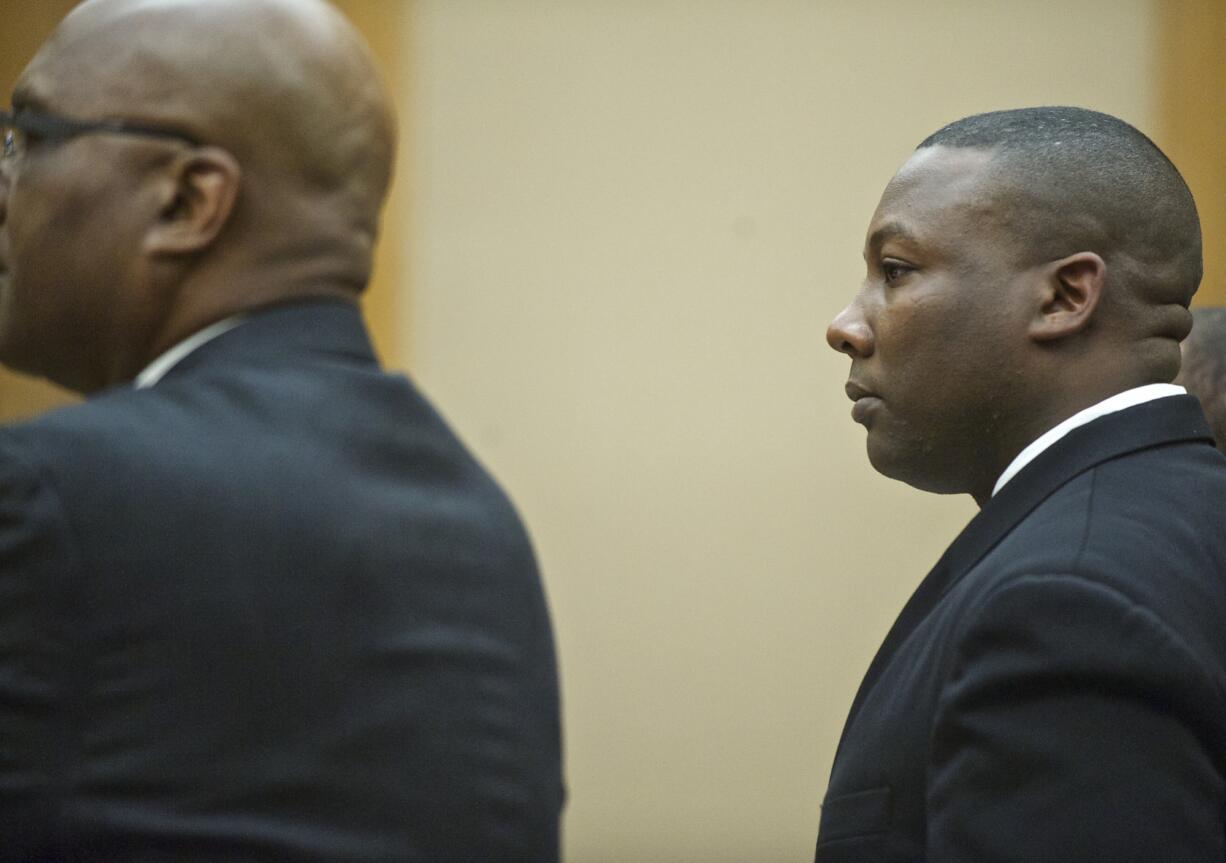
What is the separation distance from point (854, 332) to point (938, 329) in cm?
14

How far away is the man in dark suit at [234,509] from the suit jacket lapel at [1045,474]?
729 mm

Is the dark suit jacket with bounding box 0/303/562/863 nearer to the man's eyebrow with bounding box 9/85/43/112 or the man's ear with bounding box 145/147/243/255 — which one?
the man's ear with bounding box 145/147/243/255

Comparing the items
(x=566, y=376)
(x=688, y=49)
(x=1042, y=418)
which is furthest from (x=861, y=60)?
(x=1042, y=418)

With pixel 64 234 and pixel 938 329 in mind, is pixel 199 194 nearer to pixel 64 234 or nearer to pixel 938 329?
pixel 64 234

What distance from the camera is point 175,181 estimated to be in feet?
4.69

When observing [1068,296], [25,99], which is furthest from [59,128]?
[1068,296]

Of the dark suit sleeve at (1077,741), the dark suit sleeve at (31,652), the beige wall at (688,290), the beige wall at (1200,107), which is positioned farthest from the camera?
the beige wall at (688,290)

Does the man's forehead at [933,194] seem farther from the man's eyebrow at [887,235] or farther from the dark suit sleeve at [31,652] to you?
the dark suit sleeve at [31,652]

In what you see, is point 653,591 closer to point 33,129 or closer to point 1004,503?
point 1004,503

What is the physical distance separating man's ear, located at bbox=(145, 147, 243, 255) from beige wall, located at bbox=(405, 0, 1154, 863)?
4469 mm

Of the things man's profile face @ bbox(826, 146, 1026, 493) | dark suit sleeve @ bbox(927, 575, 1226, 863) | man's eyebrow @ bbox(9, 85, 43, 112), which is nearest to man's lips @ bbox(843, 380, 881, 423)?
man's profile face @ bbox(826, 146, 1026, 493)

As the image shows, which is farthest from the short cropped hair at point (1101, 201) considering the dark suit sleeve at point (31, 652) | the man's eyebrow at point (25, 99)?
the dark suit sleeve at point (31, 652)

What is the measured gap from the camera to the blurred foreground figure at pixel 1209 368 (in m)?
2.73

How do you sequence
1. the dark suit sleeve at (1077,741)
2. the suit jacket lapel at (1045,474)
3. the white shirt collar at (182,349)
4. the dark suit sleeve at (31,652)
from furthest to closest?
the suit jacket lapel at (1045,474) → the dark suit sleeve at (1077,741) → the white shirt collar at (182,349) → the dark suit sleeve at (31,652)
